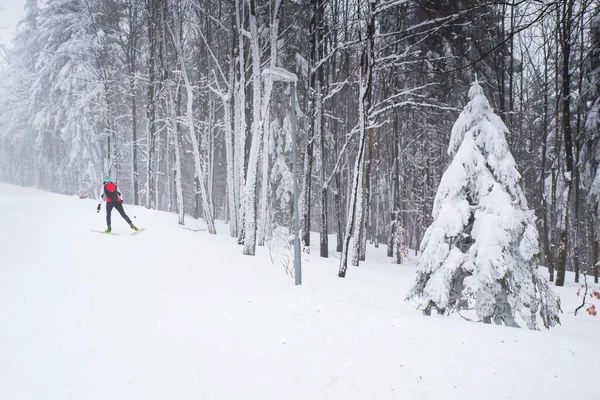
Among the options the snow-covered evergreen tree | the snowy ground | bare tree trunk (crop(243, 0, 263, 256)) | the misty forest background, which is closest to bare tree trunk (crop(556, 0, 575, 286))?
the misty forest background

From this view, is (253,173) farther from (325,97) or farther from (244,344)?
(244,344)

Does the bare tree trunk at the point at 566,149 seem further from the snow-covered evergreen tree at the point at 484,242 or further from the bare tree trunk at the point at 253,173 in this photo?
the bare tree trunk at the point at 253,173

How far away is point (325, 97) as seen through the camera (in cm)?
1231

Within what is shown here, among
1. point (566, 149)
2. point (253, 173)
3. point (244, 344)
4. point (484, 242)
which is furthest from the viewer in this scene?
point (566, 149)

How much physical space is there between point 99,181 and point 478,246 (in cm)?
2843

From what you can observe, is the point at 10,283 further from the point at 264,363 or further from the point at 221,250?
the point at 264,363

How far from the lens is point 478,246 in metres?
5.35

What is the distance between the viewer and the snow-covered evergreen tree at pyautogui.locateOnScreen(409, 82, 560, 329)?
205 inches

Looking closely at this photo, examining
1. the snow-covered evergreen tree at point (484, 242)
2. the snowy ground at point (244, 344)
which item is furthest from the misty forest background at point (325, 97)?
the snowy ground at point (244, 344)

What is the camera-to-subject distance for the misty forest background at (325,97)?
10758 millimetres

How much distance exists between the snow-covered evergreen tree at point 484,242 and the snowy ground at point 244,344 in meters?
0.53

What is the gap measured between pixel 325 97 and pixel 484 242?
8.67 m

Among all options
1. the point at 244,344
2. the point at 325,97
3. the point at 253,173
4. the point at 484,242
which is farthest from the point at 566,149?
the point at 244,344

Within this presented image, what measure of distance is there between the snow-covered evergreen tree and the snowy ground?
53 centimetres
